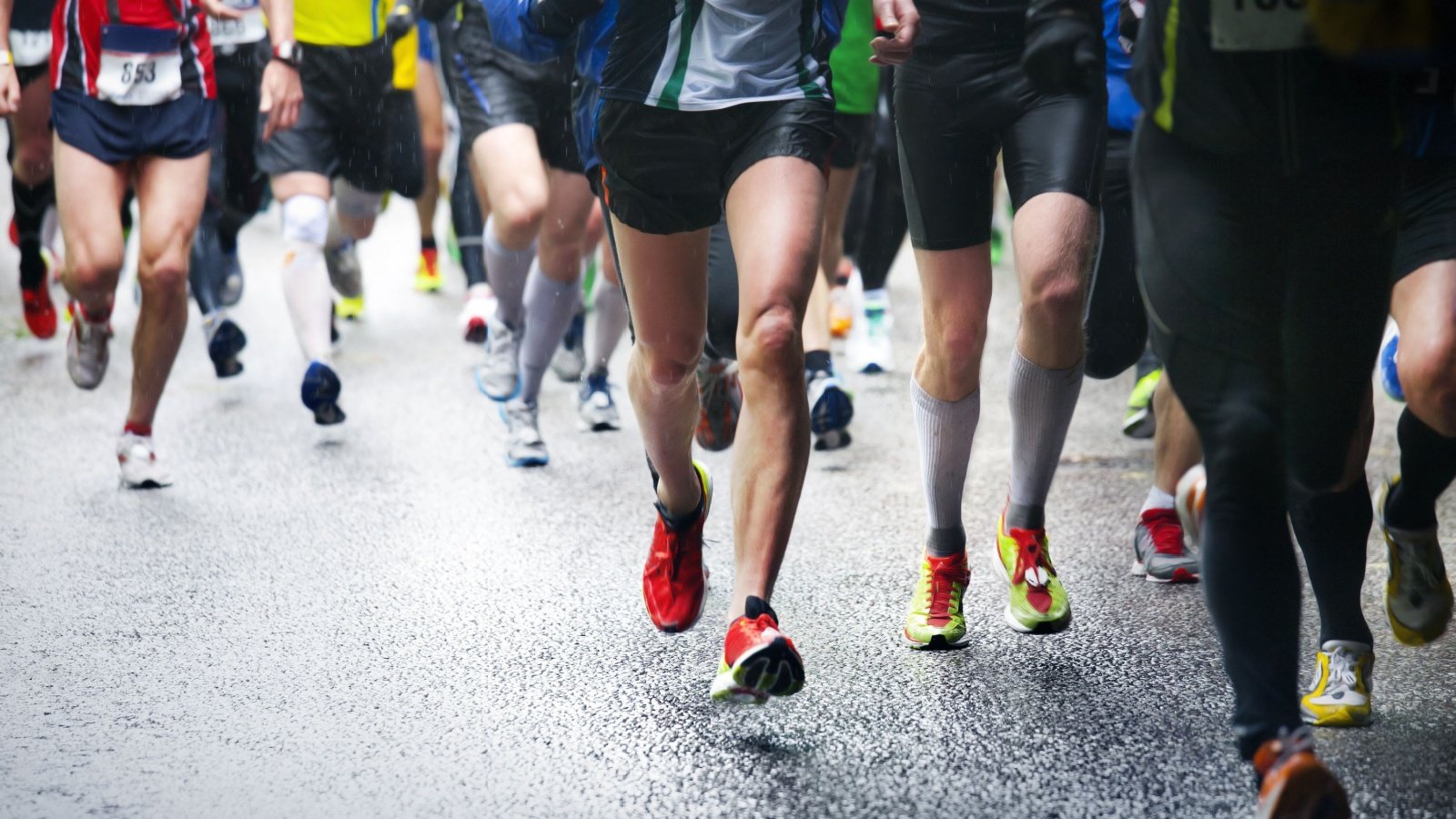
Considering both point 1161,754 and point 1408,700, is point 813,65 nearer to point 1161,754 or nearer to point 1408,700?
point 1161,754

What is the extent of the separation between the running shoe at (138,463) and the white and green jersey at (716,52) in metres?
2.96

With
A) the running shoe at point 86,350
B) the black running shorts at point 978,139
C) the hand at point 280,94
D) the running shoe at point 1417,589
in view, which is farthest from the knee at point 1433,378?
the running shoe at point 86,350

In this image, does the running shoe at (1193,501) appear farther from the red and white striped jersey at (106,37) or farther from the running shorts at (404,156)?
the running shorts at (404,156)

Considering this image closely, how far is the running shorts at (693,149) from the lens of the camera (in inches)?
134

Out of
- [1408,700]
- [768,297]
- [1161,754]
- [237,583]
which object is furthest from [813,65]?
[237,583]

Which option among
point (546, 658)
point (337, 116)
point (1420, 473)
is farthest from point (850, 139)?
point (1420, 473)

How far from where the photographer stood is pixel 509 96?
6023 mm

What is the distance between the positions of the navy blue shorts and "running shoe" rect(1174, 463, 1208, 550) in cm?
374

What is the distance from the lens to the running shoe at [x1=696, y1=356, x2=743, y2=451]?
526 cm

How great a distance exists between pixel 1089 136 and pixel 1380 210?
3.28 ft

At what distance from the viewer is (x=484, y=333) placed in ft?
26.2

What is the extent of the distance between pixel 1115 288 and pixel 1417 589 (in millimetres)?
1092

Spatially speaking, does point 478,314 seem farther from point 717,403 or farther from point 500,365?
point 717,403

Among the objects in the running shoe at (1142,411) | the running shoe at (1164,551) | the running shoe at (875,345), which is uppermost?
the running shoe at (1164,551)
